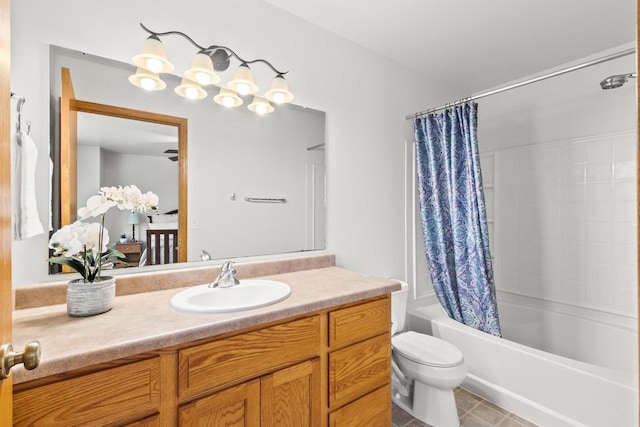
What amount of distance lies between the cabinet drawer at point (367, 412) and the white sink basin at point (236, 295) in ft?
1.77

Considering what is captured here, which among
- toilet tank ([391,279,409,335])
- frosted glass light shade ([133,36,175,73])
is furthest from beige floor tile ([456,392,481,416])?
frosted glass light shade ([133,36,175,73])

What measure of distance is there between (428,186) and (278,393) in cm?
183

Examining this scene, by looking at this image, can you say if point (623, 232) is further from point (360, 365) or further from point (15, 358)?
point (15, 358)

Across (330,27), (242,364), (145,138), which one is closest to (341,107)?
(330,27)

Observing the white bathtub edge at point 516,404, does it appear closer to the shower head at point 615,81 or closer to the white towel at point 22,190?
the shower head at point 615,81

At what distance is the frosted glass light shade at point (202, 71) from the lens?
56.2 inches

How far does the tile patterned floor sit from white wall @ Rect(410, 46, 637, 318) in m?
0.86

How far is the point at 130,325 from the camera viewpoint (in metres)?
0.93

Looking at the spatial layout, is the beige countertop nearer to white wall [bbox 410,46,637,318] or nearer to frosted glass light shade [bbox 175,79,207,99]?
frosted glass light shade [bbox 175,79,207,99]

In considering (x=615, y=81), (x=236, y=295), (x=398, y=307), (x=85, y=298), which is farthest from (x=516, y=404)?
(x=85, y=298)

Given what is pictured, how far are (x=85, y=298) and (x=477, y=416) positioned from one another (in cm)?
208

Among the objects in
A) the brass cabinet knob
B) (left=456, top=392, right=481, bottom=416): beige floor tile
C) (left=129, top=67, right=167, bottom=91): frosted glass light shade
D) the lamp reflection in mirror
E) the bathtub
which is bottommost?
(left=456, top=392, right=481, bottom=416): beige floor tile

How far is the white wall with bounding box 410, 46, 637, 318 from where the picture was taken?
214cm

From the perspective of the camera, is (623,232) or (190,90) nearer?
(190,90)
